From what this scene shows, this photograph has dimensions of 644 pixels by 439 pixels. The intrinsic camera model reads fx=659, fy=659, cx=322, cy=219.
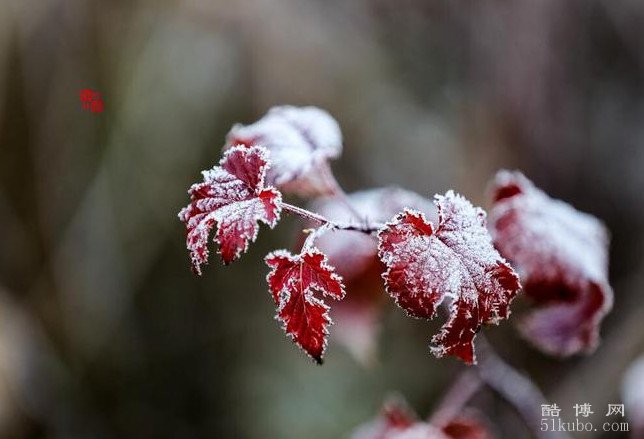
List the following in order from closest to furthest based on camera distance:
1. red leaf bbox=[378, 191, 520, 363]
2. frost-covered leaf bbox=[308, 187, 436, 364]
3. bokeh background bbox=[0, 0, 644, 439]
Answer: red leaf bbox=[378, 191, 520, 363] < frost-covered leaf bbox=[308, 187, 436, 364] < bokeh background bbox=[0, 0, 644, 439]

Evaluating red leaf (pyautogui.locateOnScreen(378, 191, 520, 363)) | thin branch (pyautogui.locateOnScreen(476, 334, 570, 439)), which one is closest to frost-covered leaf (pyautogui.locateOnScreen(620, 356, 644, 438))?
thin branch (pyautogui.locateOnScreen(476, 334, 570, 439))

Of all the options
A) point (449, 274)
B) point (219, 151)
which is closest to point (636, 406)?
point (449, 274)

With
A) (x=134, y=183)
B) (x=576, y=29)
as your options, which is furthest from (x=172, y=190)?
(x=576, y=29)

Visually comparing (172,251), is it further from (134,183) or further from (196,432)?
(196,432)

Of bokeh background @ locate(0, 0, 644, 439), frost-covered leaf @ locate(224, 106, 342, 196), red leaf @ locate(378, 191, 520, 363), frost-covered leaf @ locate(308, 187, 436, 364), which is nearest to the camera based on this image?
red leaf @ locate(378, 191, 520, 363)

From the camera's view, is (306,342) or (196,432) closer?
(306,342)

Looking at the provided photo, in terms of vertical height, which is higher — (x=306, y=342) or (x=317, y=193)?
(x=317, y=193)

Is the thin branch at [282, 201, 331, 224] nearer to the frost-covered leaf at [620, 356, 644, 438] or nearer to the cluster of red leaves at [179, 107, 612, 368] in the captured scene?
the cluster of red leaves at [179, 107, 612, 368]

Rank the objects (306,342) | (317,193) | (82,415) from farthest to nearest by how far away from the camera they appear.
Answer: (82,415)
(317,193)
(306,342)
